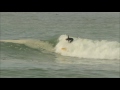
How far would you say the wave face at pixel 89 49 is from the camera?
75.8ft

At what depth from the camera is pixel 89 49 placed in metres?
24.8

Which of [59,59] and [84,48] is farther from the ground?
[84,48]

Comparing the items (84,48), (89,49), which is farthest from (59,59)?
(84,48)

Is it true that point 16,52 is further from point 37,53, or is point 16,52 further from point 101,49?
point 101,49

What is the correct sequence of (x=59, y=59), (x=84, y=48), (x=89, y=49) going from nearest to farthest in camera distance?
(x=59, y=59), (x=89, y=49), (x=84, y=48)

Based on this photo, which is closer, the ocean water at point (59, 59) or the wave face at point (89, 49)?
the ocean water at point (59, 59)

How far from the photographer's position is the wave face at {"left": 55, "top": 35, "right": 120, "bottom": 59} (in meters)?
23.1

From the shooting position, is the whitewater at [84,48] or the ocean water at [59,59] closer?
the ocean water at [59,59]

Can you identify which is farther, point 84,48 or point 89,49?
point 84,48

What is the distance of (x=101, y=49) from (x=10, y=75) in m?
9.26

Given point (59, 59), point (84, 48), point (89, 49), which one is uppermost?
point (84, 48)

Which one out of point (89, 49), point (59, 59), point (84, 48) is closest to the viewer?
point (59, 59)

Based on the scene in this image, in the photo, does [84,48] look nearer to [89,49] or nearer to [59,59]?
[89,49]

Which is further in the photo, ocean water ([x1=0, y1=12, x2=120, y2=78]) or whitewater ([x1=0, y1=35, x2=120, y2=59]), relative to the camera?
whitewater ([x1=0, y1=35, x2=120, y2=59])
